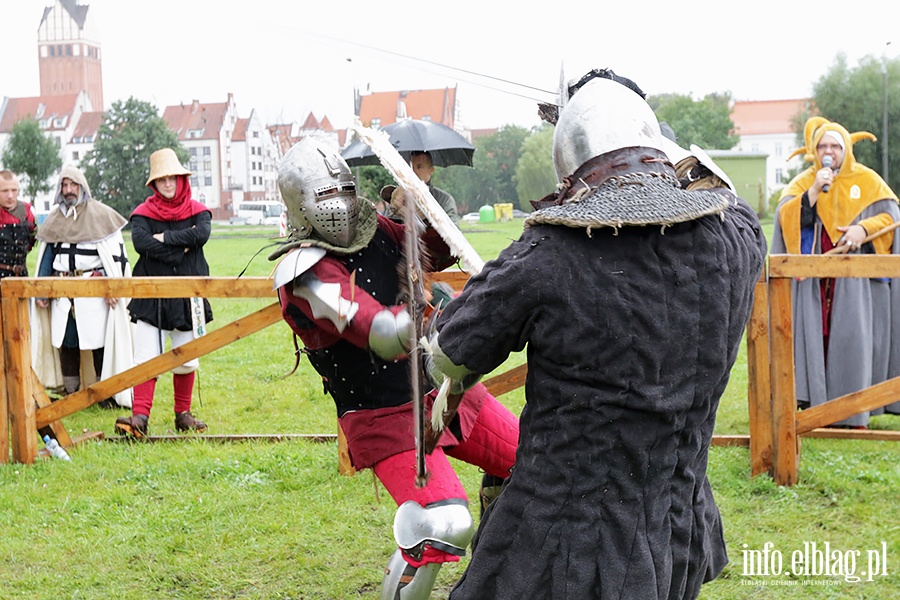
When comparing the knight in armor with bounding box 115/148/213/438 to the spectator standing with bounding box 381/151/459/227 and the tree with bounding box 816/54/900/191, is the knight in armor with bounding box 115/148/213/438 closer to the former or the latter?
the spectator standing with bounding box 381/151/459/227

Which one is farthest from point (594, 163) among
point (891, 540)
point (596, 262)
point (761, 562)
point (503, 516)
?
point (891, 540)

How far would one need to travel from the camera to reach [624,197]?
187 cm

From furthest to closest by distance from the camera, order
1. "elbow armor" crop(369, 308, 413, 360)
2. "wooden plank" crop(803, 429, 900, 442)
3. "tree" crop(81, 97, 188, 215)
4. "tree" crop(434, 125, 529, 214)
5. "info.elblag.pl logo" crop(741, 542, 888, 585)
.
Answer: "tree" crop(81, 97, 188, 215)
"tree" crop(434, 125, 529, 214)
"wooden plank" crop(803, 429, 900, 442)
"info.elblag.pl logo" crop(741, 542, 888, 585)
"elbow armor" crop(369, 308, 413, 360)

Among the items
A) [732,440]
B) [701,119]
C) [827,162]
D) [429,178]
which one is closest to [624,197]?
[732,440]

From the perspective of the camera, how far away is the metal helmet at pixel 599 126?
6.49ft

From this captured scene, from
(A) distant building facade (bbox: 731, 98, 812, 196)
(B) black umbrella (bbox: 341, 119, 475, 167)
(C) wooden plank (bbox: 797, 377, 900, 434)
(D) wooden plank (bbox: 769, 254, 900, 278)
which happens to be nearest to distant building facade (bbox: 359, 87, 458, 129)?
(B) black umbrella (bbox: 341, 119, 475, 167)

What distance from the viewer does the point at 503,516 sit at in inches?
79.9

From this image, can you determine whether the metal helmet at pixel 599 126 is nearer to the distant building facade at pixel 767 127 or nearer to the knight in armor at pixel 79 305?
the knight in armor at pixel 79 305

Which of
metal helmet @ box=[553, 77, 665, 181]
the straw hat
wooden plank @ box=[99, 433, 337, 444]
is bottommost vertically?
wooden plank @ box=[99, 433, 337, 444]

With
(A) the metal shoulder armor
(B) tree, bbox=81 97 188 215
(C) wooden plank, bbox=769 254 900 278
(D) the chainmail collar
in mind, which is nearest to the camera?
(D) the chainmail collar

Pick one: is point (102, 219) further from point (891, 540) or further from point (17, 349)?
point (891, 540)

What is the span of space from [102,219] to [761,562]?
5281 millimetres

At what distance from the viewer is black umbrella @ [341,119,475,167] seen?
6.19 meters

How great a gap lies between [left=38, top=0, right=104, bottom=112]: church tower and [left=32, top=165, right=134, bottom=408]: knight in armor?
113 m
